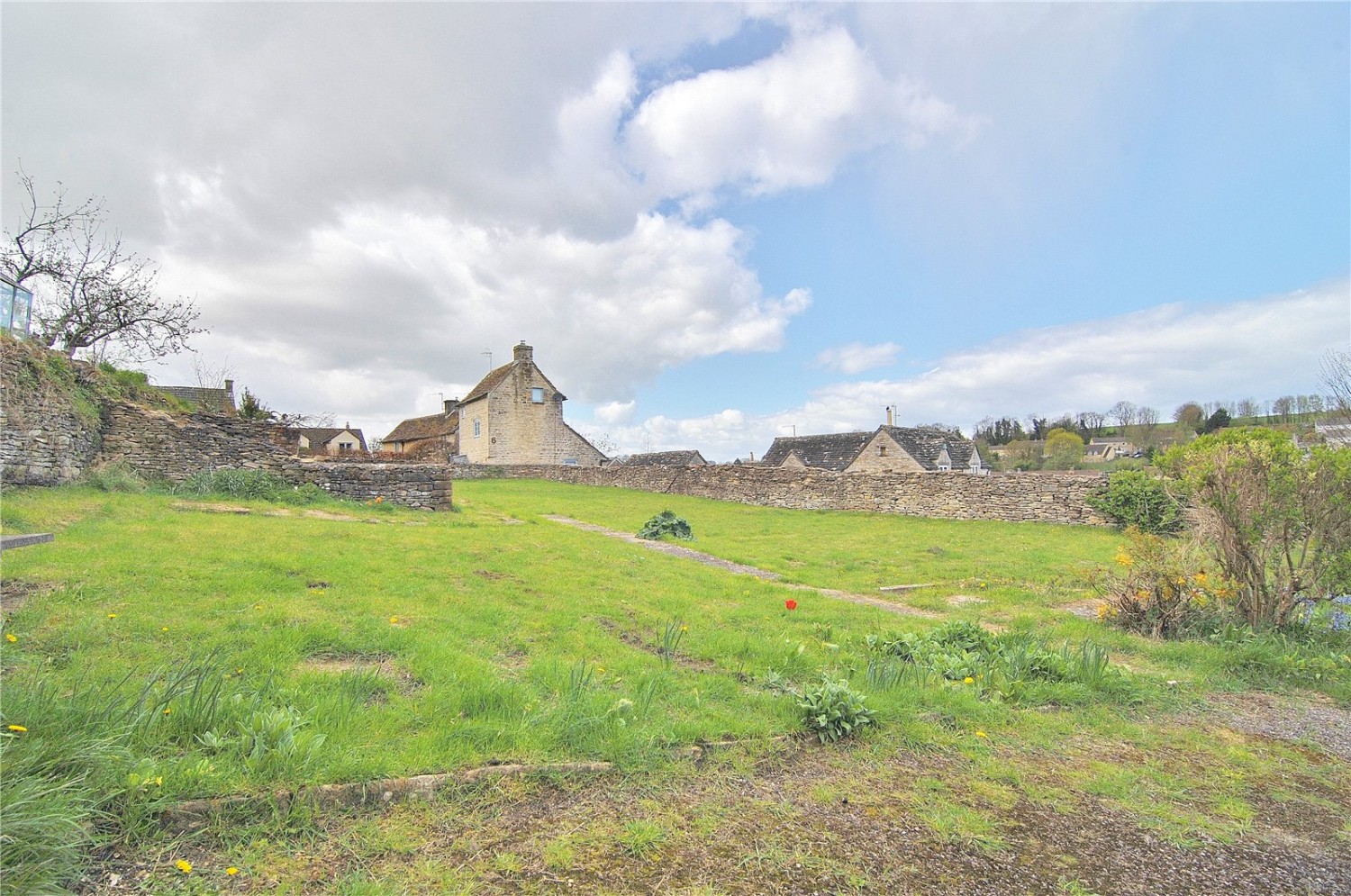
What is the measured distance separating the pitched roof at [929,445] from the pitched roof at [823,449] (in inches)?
85.1

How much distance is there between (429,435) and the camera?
4788 cm

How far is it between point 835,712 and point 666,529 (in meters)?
10.9

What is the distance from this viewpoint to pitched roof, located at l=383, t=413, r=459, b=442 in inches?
1825

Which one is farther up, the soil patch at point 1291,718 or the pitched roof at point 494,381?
the pitched roof at point 494,381

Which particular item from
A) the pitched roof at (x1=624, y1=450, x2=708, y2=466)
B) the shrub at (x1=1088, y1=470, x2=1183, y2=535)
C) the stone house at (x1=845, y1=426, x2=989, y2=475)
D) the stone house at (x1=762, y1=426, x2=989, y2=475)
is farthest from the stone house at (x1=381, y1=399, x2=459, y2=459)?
the shrub at (x1=1088, y1=470, x2=1183, y2=535)

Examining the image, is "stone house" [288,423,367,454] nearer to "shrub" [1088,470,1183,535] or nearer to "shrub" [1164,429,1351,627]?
"shrub" [1088,470,1183,535]

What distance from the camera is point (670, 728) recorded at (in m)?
3.40

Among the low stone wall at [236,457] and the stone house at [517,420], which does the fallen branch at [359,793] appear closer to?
the low stone wall at [236,457]

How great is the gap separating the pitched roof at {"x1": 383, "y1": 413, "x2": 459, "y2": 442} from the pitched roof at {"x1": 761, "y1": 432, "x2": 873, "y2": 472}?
2447 cm

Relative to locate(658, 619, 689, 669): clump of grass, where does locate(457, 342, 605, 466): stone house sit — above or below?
above

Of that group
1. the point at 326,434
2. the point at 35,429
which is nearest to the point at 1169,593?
the point at 35,429

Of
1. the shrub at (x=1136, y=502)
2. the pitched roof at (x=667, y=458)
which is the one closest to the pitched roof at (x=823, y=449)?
the pitched roof at (x=667, y=458)

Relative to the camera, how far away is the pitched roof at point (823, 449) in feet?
133

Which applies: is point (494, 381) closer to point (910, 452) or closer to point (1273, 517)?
point (910, 452)
